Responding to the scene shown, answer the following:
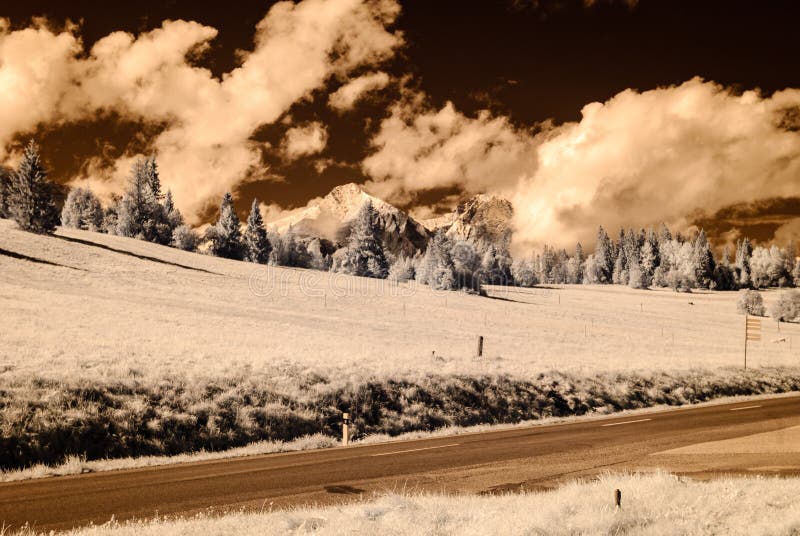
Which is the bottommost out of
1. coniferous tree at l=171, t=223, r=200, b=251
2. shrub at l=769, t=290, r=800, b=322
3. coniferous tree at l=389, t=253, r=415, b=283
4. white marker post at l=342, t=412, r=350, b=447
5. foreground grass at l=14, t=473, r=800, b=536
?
white marker post at l=342, t=412, r=350, b=447

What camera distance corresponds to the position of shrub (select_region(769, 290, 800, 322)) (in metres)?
81.8

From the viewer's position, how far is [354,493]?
33.5 ft

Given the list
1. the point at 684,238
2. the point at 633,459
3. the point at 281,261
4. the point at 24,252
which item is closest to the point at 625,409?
the point at 633,459

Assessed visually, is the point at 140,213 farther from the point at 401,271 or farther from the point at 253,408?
the point at 253,408

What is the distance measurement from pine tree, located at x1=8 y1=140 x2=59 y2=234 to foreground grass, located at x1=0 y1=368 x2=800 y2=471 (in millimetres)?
57328

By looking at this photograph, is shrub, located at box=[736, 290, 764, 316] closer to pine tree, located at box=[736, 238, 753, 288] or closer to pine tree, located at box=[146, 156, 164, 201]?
pine tree, located at box=[736, 238, 753, 288]

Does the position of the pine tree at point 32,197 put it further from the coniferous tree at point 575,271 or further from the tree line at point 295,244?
the coniferous tree at point 575,271

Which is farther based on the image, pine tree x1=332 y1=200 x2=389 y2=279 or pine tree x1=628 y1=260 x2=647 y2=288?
pine tree x1=628 y1=260 x2=647 y2=288

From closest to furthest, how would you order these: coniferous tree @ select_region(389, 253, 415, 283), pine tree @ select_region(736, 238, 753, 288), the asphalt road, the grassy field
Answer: the asphalt road < the grassy field < coniferous tree @ select_region(389, 253, 415, 283) < pine tree @ select_region(736, 238, 753, 288)

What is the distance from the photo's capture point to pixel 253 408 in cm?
1661

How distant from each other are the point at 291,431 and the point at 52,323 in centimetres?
1887

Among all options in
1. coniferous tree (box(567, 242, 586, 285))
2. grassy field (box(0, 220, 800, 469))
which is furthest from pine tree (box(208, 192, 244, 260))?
coniferous tree (box(567, 242, 586, 285))

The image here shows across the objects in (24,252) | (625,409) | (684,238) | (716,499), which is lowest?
(625,409)

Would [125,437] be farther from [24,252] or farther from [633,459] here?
[24,252]
